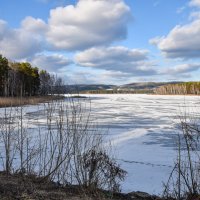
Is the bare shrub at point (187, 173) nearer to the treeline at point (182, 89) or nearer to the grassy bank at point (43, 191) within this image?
the grassy bank at point (43, 191)

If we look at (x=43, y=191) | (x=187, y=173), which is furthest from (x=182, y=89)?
(x=43, y=191)

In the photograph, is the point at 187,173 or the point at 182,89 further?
the point at 182,89

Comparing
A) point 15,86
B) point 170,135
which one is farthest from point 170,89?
point 15,86

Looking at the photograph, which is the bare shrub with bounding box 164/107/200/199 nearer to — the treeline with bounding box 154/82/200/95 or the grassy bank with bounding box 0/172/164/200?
the grassy bank with bounding box 0/172/164/200

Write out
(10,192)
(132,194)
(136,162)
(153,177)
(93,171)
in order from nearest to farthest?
(10,192) → (93,171) → (132,194) → (153,177) → (136,162)

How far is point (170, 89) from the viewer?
14638 centimetres

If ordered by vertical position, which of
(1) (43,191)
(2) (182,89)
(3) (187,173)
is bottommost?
(1) (43,191)

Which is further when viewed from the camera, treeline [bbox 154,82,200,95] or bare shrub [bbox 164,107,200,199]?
treeline [bbox 154,82,200,95]

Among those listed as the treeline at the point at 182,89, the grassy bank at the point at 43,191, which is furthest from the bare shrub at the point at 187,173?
the treeline at the point at 182,89

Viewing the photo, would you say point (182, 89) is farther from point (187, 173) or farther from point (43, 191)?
point (43, 191)

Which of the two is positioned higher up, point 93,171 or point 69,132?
point 69,132

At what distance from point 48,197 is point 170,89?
14509 centimetres

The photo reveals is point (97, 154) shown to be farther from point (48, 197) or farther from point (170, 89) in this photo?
point (170, 89)

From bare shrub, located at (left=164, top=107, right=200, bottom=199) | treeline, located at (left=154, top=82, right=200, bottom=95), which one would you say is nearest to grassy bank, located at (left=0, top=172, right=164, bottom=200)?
bare shrub, located at (left=164, top=107, right=200, bottom=199)
